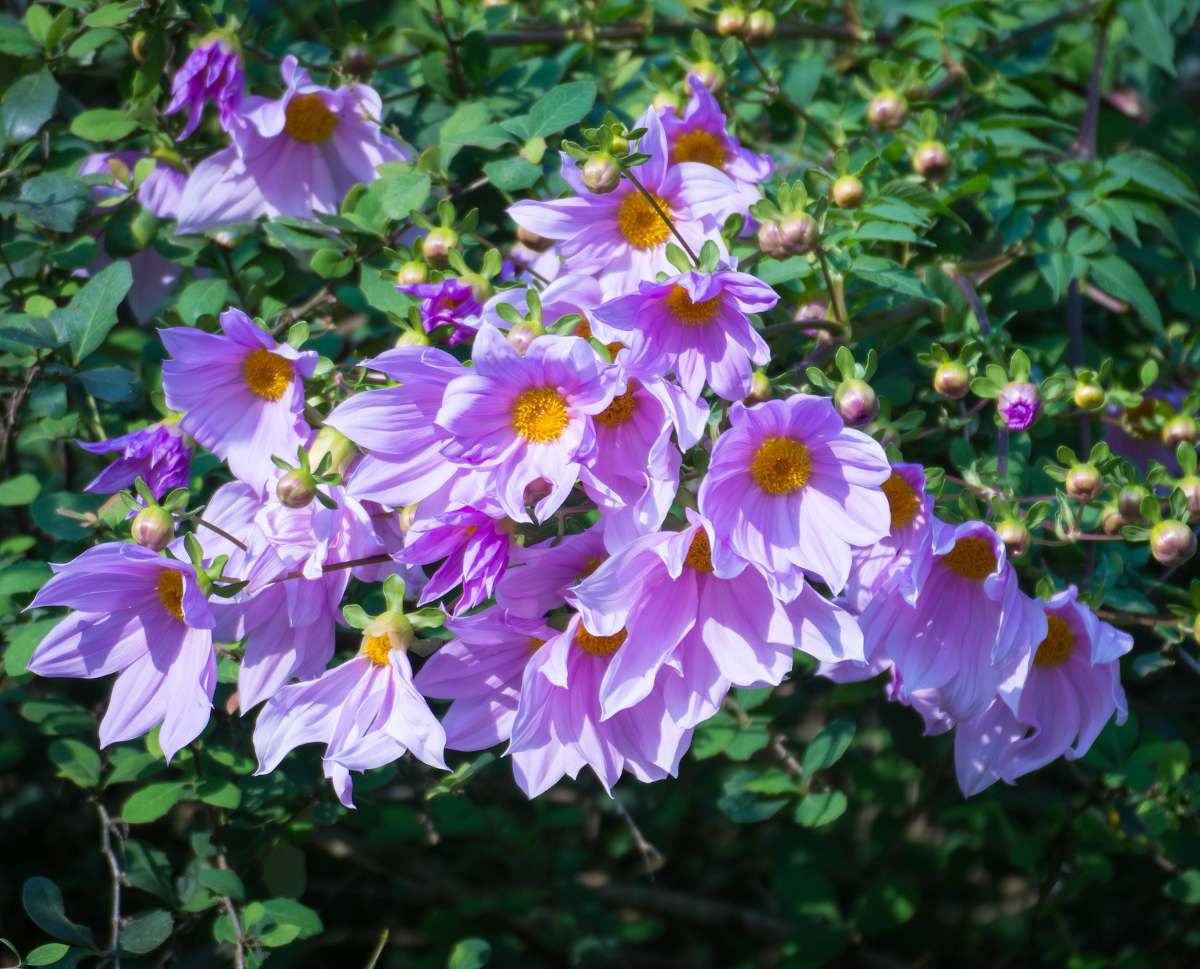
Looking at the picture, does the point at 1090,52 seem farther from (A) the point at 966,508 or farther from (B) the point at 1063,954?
(B) the point at 1063,954

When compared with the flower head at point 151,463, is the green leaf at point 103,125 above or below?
above

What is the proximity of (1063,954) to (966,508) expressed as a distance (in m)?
1.24

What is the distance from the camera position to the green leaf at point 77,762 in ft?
4.51

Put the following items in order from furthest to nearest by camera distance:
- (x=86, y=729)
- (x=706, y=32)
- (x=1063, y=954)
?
(x=1063, y=954)
(x=706, y=32)
(x=86, y=729)

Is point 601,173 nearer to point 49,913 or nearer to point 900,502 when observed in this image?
point 900,502

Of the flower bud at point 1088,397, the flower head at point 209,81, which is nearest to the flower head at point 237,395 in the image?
the flower head at point 209,81

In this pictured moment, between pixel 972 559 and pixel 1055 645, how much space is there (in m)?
0.13

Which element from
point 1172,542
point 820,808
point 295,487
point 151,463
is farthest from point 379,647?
point 1172,542

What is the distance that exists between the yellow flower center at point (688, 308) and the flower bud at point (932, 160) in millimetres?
447

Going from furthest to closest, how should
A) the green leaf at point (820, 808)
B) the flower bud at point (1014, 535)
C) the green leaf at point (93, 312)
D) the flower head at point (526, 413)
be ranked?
the green leaf at point (820, 808) → the green leaf at point (93, 312) → the flower bud at point (1014, 535) → the flower head at point (526, 413)

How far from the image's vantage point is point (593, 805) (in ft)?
6.69

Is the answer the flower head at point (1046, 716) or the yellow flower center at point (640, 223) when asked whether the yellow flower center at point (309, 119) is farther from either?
the flower head at point (1046, 716)

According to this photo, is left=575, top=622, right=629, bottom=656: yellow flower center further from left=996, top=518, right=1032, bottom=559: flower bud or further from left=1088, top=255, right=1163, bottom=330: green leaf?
left=1088, top=255, right=1163, bottom=330: green leaf

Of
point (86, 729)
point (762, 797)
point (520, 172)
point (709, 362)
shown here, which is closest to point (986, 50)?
point (520, 172)
